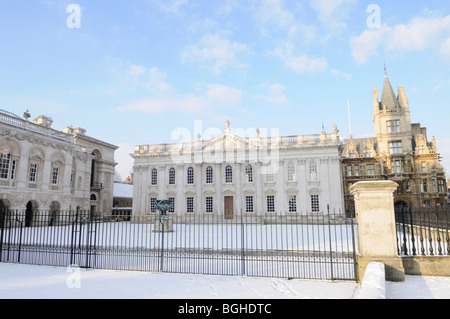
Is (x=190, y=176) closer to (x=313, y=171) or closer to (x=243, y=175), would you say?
(x=243, y=175)

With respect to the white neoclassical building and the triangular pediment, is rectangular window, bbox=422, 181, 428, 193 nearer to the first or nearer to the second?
the white neoclassical building

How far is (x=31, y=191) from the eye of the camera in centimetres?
3108

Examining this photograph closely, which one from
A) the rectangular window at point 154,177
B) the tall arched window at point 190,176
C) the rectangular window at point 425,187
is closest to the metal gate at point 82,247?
the tall arched window at point 190,176

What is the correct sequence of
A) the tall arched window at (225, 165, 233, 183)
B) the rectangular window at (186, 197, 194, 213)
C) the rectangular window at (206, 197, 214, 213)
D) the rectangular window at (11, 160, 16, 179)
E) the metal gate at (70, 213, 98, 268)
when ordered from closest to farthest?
1. the metal gate at (70, 213, 98, 268)
2. the rectangular window at (11, 160, 16, 179)
3. the rectangular window at (206, 197, 214, 213)
4. the tall arched window at (225, 165, 233, 183)
5. the rectangular window at (186, 197, 194, 213)

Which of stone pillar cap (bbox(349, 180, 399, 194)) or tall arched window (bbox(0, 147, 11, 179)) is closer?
stone pillar cap (bbox(349, 180, 399, 194))

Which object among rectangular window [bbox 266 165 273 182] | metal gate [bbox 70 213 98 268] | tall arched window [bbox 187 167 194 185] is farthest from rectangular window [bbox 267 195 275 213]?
metal gate [bbox 70 213 98 268]

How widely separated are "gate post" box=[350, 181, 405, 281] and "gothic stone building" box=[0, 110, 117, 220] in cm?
3120

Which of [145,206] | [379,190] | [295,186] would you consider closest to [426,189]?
[295,186]

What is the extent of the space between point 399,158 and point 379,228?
150ft

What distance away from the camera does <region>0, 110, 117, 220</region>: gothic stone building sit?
2889 cm

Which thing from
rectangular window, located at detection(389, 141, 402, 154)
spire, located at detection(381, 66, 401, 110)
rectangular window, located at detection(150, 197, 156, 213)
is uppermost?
spire, located at detection(381, 66, 401, 110)
